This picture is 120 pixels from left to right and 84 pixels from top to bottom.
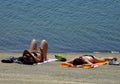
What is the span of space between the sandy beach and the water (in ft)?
25.7

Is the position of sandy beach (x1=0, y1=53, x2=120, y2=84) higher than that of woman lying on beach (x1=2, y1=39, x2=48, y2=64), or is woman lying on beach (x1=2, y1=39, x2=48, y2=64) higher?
woman lying on beach (x1=2, y1=39, x2=48, y2=64)

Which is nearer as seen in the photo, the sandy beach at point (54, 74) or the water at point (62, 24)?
the sandy beach at point (54, 74)

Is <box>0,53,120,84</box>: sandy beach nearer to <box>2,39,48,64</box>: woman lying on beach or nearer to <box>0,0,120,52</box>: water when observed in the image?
<box>2,39,48,64</box>: woman lying on beach

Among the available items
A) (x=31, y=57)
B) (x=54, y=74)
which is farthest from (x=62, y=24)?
(x=54, y=74)

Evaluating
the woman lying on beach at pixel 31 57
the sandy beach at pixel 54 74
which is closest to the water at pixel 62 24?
the woman lying on beach at pixel 31 57

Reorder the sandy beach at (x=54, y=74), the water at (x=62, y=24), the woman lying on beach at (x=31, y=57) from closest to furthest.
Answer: the sandy beach at (x=54, y=74) → the woman lying on beach at (x=31, y=57) → the water at (x=62, y=24)

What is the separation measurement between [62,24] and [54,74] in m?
17.6

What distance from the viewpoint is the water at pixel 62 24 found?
83.3 feet

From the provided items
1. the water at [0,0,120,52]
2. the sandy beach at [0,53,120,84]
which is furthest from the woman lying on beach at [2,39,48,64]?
the water at [0,0,120,52]

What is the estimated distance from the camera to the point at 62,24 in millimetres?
31969

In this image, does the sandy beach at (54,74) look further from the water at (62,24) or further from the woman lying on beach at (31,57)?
the water at (62,24)

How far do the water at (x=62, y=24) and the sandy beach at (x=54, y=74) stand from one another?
783cm

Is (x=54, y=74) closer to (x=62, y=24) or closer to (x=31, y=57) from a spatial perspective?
(x=31, y=57)

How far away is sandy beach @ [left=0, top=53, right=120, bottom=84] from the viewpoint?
500 inches
